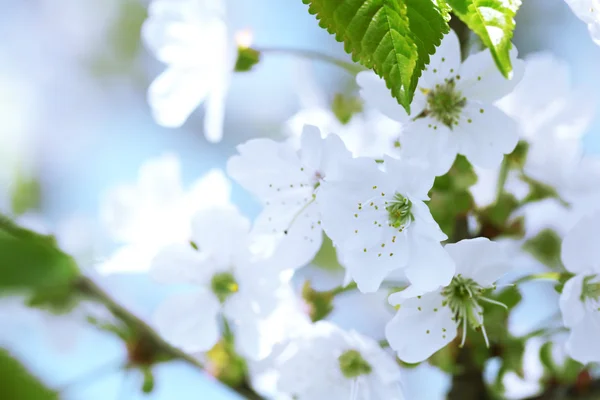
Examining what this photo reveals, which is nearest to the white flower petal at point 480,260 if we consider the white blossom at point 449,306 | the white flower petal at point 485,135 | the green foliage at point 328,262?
the white blossom at point 449,306

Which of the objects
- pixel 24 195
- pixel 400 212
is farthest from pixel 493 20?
pixel 24 195

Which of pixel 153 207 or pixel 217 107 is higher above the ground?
pixel 217 107

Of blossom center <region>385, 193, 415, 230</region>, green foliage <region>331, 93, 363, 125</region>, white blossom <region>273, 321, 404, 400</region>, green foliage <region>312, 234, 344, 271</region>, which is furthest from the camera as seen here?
green foliage <region>312, 234, 344, 271</region>

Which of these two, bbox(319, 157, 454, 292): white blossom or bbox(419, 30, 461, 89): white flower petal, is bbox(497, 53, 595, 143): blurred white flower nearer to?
bbox(419, 30, 461, 89): white flower petal

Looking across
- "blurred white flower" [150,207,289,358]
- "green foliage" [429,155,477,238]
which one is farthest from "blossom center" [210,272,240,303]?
"green foliage" [429,155,477,238]

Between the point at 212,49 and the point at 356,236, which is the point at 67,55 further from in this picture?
the point at 356,236

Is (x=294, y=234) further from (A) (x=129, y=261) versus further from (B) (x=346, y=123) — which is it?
(B) (x=346, y=123)

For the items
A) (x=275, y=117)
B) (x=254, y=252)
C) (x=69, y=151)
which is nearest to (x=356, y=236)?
(x=254, y=252)
